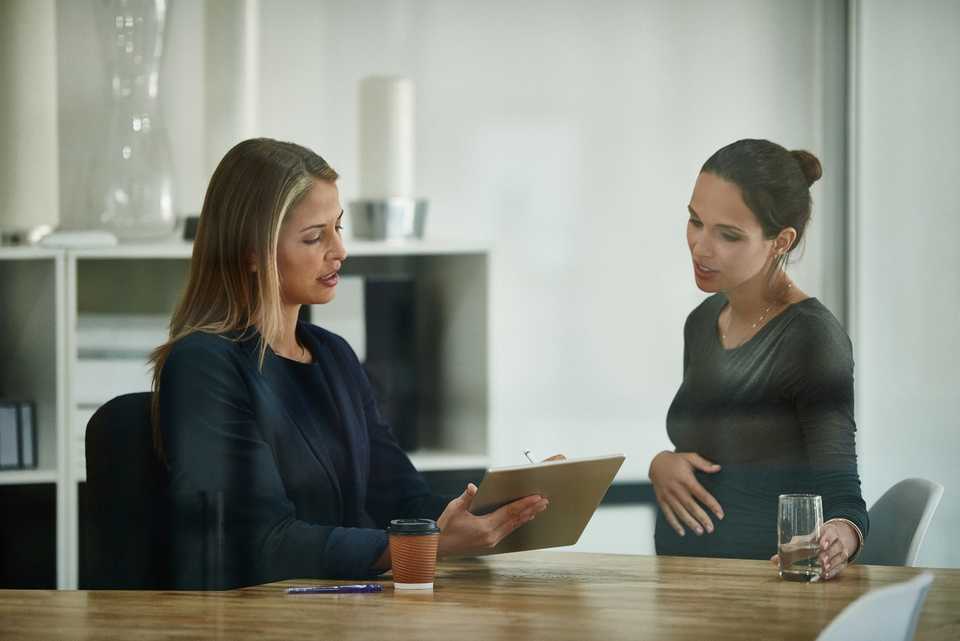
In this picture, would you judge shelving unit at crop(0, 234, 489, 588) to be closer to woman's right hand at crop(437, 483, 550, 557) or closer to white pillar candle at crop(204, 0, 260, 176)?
white pillar candle at crop(204, 0, 260, 176)

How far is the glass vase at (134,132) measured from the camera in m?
2.62

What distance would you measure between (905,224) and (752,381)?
639 millimetres

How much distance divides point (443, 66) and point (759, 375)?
1.00 metres

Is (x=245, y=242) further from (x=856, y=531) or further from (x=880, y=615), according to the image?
(x=880, y=615)

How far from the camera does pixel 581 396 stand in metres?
2.81

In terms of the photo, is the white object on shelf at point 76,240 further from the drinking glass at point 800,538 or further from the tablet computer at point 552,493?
the drinking glass at point 800,538

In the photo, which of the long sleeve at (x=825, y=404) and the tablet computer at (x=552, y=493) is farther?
the long sleeve at (x=825, y=404)

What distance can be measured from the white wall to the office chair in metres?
1.63

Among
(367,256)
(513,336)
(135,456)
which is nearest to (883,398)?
(513,336)

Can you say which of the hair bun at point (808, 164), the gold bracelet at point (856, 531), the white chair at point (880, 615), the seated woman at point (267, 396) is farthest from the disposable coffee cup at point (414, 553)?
the hair bun at point (808, 164)

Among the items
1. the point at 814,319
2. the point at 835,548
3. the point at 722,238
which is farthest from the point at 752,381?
the point at 835,548

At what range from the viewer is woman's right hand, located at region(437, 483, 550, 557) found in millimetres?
1880

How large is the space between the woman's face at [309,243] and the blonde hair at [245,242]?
0.06 feet

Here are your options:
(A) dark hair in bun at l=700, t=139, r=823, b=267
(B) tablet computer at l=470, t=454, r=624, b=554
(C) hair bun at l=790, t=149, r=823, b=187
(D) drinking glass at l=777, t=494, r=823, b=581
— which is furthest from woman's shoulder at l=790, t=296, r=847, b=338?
(B) tablet computer at l=470, t=454, r=624, b=554
